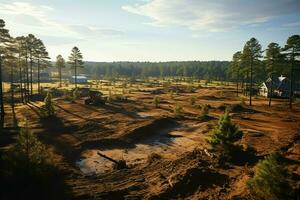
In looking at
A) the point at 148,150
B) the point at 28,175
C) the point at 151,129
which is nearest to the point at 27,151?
the point at 28,175

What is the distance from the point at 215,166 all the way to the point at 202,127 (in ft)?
51.6

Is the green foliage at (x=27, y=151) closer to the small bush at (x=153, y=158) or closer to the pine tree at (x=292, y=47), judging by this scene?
the small bush at (x=153, y=158)

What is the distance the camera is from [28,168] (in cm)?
1856

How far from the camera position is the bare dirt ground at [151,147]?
1878cm

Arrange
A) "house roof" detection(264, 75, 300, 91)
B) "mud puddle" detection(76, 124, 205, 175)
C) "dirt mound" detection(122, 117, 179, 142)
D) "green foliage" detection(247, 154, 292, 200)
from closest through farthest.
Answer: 1. "green foliage" detection(247, 154, 292, 200)
2. "mud puddle" detection(76, 124, 205, 175)
3. "dirt mound" detection(122, 117, 179, 142)
4. "house roof" detection(264, 75, 300, 91)

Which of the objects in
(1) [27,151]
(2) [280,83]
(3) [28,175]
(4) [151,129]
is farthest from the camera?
(2) [280,83]

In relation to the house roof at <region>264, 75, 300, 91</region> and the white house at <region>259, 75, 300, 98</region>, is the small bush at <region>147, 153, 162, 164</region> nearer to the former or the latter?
the white house at <region>259, 75, 300, 98</region>

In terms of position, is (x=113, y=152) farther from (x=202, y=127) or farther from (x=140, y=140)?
(x=202, y=127)

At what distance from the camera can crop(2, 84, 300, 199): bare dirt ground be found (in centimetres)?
1878

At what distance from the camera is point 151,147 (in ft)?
99.8

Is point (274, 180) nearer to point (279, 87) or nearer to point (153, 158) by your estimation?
point (153, 158)

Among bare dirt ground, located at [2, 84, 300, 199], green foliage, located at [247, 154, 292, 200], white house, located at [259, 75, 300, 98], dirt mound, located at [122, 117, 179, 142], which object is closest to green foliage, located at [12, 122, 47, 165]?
bare dirt ground, located at [2, 84, 300, 199]

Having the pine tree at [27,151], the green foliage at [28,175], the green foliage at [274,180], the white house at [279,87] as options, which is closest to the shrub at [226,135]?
the green foliage at [274,180]

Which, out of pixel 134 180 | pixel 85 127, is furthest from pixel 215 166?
pixel 85 127
